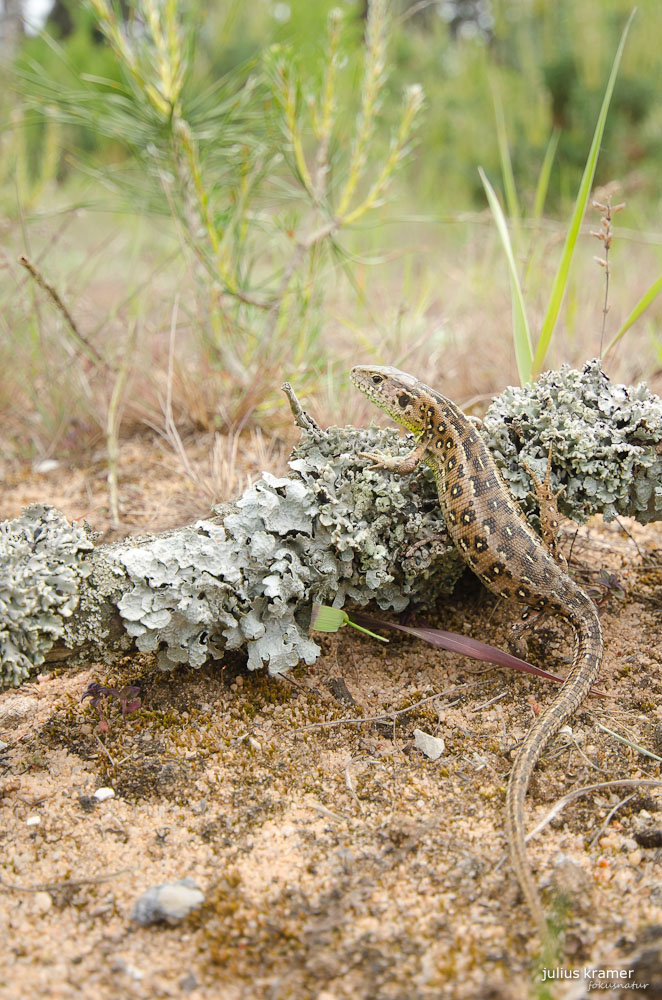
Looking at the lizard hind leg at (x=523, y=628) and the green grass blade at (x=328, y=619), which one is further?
the lizard hind leg at (x=523, y=628)

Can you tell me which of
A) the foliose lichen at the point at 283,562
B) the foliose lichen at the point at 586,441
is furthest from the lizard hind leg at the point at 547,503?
the foliose lichen at the point at 283,562

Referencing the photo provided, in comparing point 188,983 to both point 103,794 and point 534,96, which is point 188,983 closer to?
point 103,794

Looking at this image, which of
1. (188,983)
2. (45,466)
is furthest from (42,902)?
(45,466)

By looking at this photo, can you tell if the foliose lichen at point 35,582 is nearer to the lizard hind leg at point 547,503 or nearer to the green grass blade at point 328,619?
the green grass blade at point 328,619

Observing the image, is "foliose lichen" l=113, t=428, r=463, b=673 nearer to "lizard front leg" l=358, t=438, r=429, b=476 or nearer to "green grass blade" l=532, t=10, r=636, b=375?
"lizard front leg" l=358, t=438, r=429, b=476

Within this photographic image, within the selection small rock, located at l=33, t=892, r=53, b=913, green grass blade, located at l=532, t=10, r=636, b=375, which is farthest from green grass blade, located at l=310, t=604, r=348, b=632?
green grass blade, located at l=532, t=10, r=636, b=375
